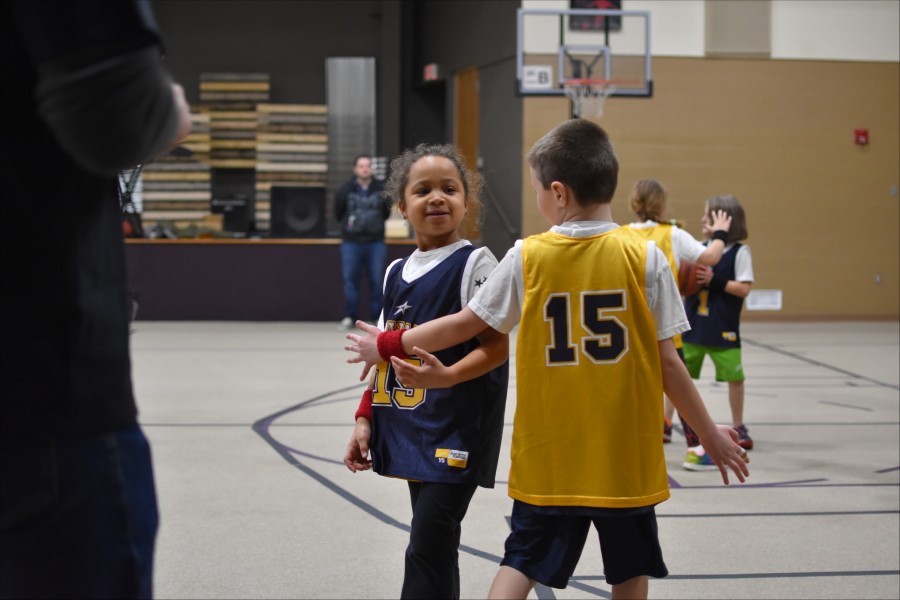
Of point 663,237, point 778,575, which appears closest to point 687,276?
point 663,237

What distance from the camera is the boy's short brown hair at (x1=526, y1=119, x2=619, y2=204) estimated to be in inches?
87.4

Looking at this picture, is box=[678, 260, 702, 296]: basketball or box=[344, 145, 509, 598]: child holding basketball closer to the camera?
box=[344, 145, 509, 598]: child holding basketball

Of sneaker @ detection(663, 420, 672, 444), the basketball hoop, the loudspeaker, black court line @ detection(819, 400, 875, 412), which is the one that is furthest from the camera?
the loudspeaker

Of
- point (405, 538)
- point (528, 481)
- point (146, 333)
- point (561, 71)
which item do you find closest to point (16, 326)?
point (528, 481)

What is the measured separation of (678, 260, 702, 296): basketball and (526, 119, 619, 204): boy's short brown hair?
2.88 metres

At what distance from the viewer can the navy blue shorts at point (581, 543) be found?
6.97ft

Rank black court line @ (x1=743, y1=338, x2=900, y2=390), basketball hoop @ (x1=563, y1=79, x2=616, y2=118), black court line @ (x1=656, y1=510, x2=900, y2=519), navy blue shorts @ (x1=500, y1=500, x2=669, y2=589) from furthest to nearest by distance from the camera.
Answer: basketball hoop @ (x1=563, y1=79, x2=616, y2=118) → black court line @ (x1=743, y1=338, x2=900, y2=390) → black court line @ (x1=656, y1=510, x2=900, y2=519) → navy blue shorts @ (x1=500, y1=500, x2=669, y2=589)

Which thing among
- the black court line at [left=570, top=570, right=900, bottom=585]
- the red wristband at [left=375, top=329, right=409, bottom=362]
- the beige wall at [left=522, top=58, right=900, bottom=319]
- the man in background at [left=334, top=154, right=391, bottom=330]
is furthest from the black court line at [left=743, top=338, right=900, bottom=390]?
the red wristband at [left=375, top=329, right=409, bottom=362]

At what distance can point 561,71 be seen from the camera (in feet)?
36.1

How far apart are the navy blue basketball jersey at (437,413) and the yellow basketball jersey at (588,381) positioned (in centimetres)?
17

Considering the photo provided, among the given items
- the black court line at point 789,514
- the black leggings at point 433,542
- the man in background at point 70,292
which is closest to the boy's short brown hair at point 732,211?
the black court line at point 789,514

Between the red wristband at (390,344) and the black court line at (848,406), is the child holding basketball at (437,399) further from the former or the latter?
the black court line at (848,406)

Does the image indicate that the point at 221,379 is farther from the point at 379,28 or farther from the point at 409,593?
the point at 379,28

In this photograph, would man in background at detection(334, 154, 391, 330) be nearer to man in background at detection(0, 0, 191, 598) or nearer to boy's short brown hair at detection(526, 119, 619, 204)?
boy's short brown hair at detection(526, 119, 619, 204)
